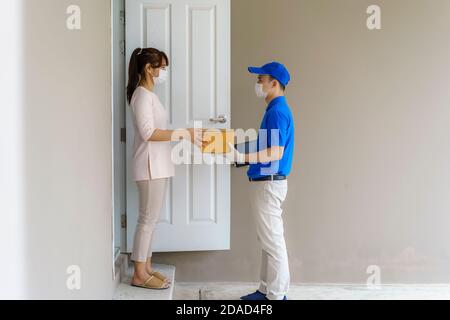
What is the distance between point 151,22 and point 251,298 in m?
2.04

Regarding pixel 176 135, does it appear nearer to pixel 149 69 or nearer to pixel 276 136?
pixel 149 69

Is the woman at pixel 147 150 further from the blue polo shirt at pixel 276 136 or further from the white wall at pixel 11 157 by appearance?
the white wall at pixel 11 157

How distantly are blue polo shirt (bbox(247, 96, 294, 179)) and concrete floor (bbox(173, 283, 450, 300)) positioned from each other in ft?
3.22

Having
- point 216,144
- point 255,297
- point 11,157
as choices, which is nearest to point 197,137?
point 216,144

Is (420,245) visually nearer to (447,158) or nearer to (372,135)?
(447,158)

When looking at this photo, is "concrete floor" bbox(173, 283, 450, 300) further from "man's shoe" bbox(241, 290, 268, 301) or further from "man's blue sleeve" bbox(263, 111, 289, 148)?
"man's blue sleeve" bbox(263, 111, 289, 148)

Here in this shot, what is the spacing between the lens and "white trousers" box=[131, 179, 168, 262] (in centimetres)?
289

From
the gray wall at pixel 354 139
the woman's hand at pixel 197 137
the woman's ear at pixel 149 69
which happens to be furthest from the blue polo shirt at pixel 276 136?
the woman's ear at pixel 149 69

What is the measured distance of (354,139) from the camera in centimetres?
357

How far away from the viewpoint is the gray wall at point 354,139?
351 cm

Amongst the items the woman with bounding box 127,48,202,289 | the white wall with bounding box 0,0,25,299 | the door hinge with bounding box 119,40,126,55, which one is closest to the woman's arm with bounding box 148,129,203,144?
the woman with bounding box 127,48,202,289

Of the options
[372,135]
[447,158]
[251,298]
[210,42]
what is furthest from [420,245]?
[210,42]

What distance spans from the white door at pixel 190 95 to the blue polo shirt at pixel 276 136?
0.51 meters

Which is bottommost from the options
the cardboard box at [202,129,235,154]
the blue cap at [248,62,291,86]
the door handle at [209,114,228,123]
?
the cardboard box at [202,129,235,154]
